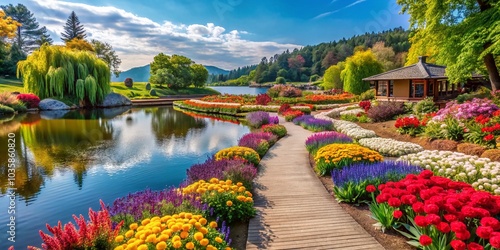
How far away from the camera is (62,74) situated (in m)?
29.6

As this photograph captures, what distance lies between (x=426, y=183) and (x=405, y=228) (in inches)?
29.5

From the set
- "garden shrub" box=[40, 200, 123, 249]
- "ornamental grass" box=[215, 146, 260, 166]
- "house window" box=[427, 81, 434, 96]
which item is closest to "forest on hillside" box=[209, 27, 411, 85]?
"house window" box=[427, 81, 434, 96]

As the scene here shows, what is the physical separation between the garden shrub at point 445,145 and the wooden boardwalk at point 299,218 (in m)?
5.04

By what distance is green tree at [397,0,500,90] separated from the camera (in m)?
13.8

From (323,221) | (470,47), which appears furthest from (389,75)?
(323,221)

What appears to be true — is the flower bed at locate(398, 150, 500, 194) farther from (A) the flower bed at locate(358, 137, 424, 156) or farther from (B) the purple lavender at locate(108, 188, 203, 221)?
(B) the purple lavender at locate(108, 188, 203, 221)

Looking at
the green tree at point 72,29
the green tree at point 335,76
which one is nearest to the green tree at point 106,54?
the green tree at point 72,29

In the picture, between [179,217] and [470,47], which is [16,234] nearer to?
[179,217]

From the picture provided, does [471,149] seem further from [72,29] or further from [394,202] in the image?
[72,29]

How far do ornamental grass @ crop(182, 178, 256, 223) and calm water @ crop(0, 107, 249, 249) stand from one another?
10.1 feet

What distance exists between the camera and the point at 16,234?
5305mm

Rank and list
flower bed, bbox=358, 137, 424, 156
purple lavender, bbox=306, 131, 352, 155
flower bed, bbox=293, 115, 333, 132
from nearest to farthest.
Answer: flower bed, bbox=358, 137, 424, 156, purple lavender, bbox=306, 131, 352, 155, flower bed, bbox=293, 115, 333, 132

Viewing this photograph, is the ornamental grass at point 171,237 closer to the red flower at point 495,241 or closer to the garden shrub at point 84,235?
the garden shrub at point 84,235

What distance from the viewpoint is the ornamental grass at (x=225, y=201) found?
4680mm
